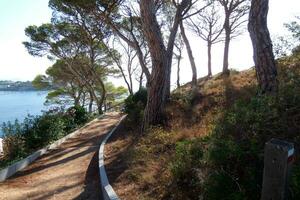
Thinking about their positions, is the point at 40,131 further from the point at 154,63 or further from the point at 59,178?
the point at 154,63

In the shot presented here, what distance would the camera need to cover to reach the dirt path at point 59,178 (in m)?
7.16

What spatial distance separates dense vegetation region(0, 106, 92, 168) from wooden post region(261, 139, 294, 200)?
796cm

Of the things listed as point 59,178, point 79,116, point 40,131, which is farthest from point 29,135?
point 79,116

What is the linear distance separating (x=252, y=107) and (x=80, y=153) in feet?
24.2

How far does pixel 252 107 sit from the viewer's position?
503 centimetres

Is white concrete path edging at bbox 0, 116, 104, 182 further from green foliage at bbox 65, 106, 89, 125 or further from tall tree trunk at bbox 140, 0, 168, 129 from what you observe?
green foliage at bbox 65, 106, 89, 125

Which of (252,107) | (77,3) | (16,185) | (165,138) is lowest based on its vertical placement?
(16,185)

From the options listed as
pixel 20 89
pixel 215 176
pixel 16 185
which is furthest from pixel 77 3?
pixel 20 89

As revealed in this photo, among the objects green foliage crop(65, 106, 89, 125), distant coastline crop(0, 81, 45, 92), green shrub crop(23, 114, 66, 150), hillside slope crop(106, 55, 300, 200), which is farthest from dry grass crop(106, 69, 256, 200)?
distant coastline crop(0, 81, 45, 92)

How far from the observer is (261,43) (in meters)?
7.77

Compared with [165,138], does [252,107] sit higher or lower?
higher

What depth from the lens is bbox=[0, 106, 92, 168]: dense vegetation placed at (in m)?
10.6

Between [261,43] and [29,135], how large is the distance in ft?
25.9

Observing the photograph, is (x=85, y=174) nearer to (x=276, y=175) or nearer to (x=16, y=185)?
(x=16, y=185)
